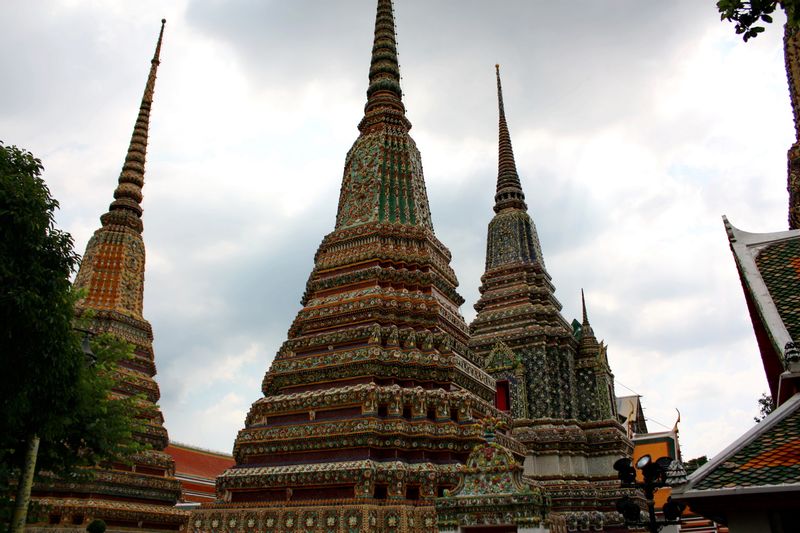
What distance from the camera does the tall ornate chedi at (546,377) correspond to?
75.6ft

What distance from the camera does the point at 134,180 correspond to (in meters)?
26.7

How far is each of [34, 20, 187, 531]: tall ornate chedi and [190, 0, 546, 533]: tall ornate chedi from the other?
625 cm

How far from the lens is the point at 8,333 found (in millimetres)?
9227

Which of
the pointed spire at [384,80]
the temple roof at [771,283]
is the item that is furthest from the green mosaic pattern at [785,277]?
the pointed spire at [384,80]

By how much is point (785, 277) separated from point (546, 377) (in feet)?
54.0

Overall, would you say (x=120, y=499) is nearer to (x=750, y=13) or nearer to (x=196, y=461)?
(x=196, y=461)

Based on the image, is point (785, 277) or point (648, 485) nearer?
point (648, 485)

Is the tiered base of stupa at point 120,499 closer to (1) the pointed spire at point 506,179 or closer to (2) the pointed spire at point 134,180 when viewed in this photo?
(2) the pointed spire at point 134,180

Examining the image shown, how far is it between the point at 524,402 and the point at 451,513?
46.4ft

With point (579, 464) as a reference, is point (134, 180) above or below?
above

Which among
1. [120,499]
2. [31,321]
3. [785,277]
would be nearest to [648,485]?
[785,277]

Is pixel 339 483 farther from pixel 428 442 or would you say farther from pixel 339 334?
A: pixel 339 334

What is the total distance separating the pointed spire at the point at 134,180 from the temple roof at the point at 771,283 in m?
22.3

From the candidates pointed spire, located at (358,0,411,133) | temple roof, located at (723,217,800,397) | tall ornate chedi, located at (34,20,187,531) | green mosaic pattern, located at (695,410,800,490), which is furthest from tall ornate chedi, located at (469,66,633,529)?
green mosaic pattern, located at (695,410,800,490)
